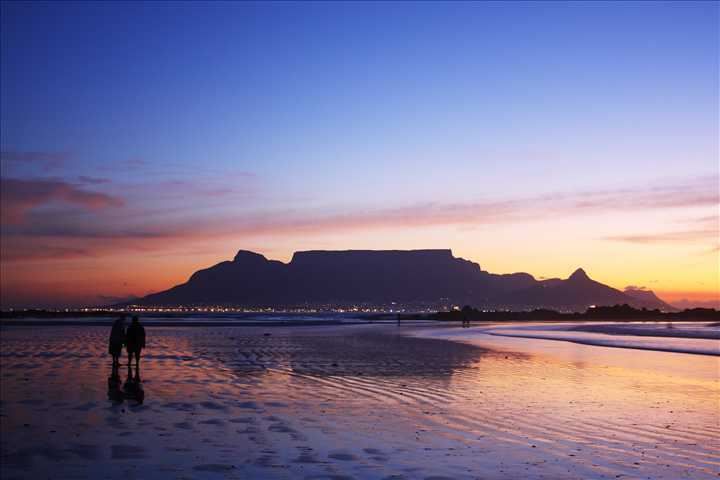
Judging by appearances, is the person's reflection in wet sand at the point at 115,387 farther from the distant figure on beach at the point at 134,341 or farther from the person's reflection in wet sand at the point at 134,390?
the distant figure on beach at the point at 134,341

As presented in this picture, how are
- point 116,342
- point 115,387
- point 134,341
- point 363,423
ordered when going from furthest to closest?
point 134,341 < point 116,342 < point 115,387 < point 363,423

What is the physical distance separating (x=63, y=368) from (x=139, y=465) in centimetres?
1800

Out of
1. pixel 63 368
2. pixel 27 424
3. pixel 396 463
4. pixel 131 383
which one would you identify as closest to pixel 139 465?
pixel 396 463

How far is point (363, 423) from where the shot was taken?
46.1 feet

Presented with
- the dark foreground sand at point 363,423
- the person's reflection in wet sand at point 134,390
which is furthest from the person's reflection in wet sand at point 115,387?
the dark foreground sand at point 363,423

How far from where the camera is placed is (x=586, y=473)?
9867 mm

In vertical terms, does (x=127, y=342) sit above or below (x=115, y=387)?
above

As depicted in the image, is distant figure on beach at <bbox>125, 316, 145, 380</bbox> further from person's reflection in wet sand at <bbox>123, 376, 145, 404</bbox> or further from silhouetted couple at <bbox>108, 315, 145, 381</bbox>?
person's reflection in wet sand at <bbox>123, 376, 145, 404</bbox>

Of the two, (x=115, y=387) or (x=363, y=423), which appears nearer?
(x=363, y=423)

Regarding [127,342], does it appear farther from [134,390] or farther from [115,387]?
[134,390]

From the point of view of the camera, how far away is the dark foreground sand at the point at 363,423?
1028 cm

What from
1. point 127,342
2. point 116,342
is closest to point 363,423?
point 127,342

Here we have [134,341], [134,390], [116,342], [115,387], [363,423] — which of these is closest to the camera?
[363,423]

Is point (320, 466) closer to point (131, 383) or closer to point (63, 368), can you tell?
point (131, 383)
